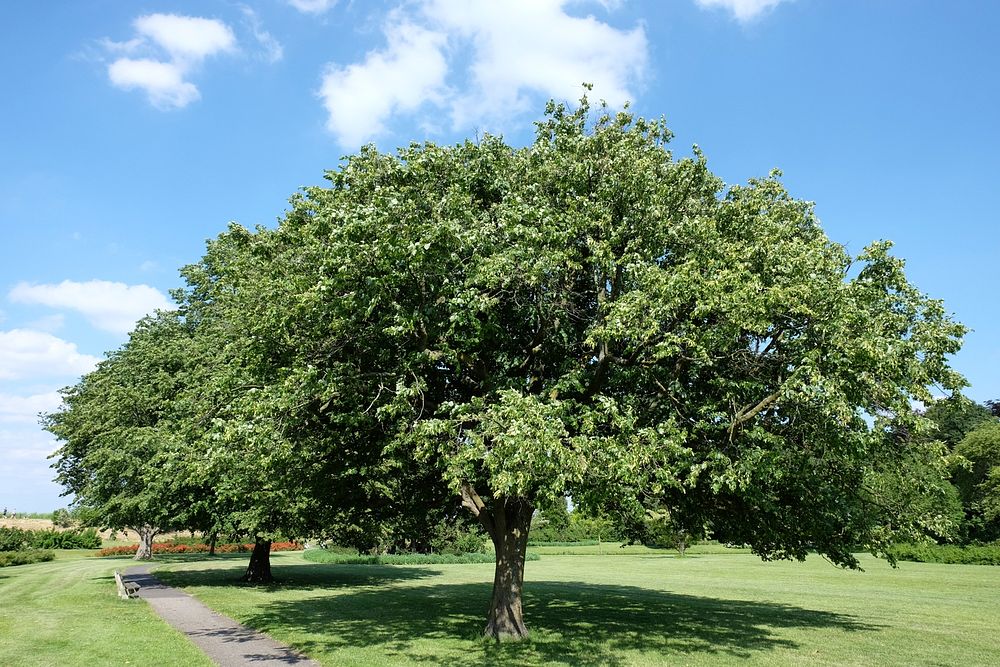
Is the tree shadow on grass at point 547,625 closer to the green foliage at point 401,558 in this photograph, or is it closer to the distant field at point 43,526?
the green foliage at point 401,558

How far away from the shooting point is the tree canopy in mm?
12109

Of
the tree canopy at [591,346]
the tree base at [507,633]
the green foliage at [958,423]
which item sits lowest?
the tree base at [507,633]

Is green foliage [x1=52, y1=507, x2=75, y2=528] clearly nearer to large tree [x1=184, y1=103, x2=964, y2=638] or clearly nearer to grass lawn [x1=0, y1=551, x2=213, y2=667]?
grass lawn [x1=0, y1=551, x2=213, y2=667]

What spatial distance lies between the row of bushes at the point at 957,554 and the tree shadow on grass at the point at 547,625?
3823 cm

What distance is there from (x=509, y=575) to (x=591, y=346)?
6320mm

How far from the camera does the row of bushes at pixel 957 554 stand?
178 ft

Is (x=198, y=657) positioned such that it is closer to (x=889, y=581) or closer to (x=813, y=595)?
(x=813, y=595)

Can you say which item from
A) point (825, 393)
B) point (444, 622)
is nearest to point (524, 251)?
point (825, 393)

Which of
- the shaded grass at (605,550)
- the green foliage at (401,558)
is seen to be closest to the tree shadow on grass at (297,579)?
the green foliage at (401,558)

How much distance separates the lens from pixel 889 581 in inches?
1588

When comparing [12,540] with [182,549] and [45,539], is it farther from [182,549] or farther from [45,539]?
[182,549]

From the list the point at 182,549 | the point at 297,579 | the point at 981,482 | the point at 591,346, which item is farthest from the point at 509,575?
the point at 981,482

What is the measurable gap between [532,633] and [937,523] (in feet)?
33.4

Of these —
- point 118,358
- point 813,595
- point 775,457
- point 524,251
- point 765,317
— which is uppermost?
point 118,358
